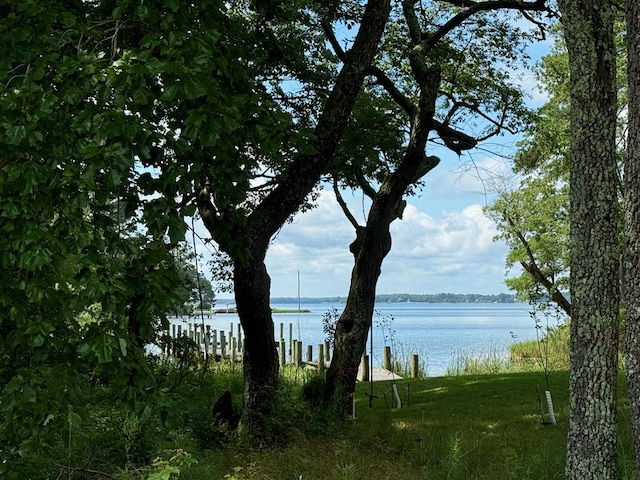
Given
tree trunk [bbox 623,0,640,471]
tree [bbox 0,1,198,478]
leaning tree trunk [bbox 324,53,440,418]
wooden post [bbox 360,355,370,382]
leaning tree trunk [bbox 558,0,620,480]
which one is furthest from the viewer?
wooden post [bbox 360,355,370,382]

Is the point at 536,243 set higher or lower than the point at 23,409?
higher

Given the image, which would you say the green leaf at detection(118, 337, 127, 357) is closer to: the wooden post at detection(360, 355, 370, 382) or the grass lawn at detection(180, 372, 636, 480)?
the grass lawn at detection(180, 372, 636, 480)

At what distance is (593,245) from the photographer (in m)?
4.26

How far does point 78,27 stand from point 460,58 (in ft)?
22.1

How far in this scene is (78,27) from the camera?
3516mm

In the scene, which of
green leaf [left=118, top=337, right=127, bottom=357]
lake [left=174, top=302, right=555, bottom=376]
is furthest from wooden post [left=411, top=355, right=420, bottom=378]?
green leaf [left=118, top=337, right=127, bottom=357]

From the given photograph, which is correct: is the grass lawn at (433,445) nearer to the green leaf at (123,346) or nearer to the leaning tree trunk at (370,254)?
the leaning tree trunk at (370,254)

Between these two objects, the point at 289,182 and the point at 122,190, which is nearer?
the point at 122,190

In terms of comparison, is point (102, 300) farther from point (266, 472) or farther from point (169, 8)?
point (266, 472)

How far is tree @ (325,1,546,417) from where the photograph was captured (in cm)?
812

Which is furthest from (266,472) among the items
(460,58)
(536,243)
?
(536,243)

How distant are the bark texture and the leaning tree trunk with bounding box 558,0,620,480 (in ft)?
8.40

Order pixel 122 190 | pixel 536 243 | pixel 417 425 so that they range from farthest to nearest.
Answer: pixel 536 243 → pixel 417 425 → pixel 122 190

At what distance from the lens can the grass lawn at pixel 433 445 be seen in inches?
213
